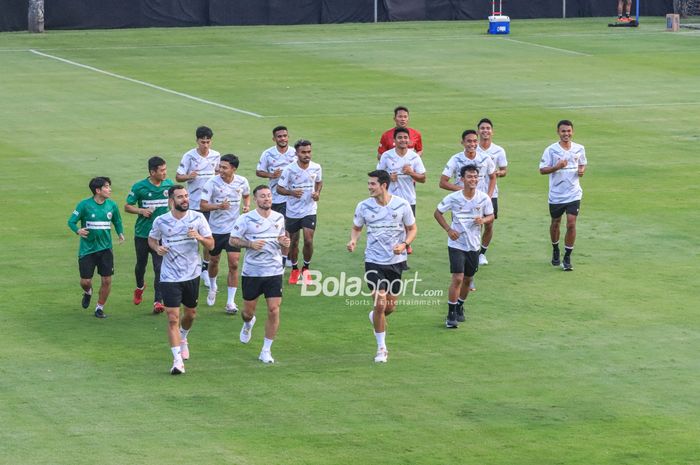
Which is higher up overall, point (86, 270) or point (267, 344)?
point (86, 270)

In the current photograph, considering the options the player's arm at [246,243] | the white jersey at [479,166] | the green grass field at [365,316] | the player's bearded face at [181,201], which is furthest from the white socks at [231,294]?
the white jersey at [479,166]

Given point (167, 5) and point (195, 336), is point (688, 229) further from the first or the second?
point (167, 5)

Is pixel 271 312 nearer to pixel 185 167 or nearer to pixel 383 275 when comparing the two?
pixel 383 275

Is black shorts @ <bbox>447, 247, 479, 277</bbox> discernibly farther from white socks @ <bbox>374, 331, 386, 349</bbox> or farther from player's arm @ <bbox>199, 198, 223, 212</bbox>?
player's arm @ <bbox>199, 198, 223, 212</bbox>

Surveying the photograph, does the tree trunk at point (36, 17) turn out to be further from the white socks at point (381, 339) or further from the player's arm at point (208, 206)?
the white socks at point (381, 339)

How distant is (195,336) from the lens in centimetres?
1808

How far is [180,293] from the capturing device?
16.6m

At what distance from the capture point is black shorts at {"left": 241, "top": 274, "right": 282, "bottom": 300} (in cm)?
1677

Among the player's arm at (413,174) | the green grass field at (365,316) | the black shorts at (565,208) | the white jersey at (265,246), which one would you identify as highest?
the player's arm at (413,174)

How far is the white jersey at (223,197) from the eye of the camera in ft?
63.0

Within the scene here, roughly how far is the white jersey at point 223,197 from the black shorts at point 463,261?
300cm

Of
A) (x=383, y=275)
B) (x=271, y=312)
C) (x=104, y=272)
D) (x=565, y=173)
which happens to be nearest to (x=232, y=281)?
(x=104, y=272)

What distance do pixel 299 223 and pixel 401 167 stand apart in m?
1.77

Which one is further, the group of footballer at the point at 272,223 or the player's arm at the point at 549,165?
the player's arm at the point at 549,165
